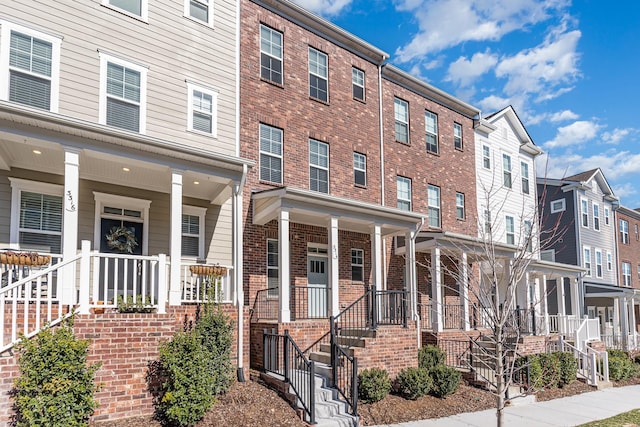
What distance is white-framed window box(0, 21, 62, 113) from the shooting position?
33.4 ft

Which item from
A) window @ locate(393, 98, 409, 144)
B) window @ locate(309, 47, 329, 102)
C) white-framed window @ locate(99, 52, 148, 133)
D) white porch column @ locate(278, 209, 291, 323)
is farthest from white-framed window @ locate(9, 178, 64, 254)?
window @ locate(393, 98, 409, 144)

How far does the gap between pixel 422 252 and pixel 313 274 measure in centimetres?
470

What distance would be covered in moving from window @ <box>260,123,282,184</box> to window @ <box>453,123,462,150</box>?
924cm

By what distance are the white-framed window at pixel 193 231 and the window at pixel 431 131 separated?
401 inches

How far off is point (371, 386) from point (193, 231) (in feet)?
18.7

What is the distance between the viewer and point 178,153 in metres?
10.4

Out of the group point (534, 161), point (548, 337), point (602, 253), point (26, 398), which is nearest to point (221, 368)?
point (26, 398)

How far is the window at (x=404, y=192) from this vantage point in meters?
18.1

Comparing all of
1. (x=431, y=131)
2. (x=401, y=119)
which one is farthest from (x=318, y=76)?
(x=431, y=131)

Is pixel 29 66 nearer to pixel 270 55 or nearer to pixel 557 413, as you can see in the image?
pixel 270 55

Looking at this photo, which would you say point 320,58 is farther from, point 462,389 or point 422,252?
point 462,389

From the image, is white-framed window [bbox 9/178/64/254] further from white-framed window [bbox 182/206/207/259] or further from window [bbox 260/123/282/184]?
window [bbox 260/123/282/184]

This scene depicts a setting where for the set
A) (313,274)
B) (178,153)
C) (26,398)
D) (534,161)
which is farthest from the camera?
Result: (534,161)

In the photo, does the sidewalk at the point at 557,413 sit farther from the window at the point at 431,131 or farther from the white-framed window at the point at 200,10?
the white-framed window at the point at 200,10
